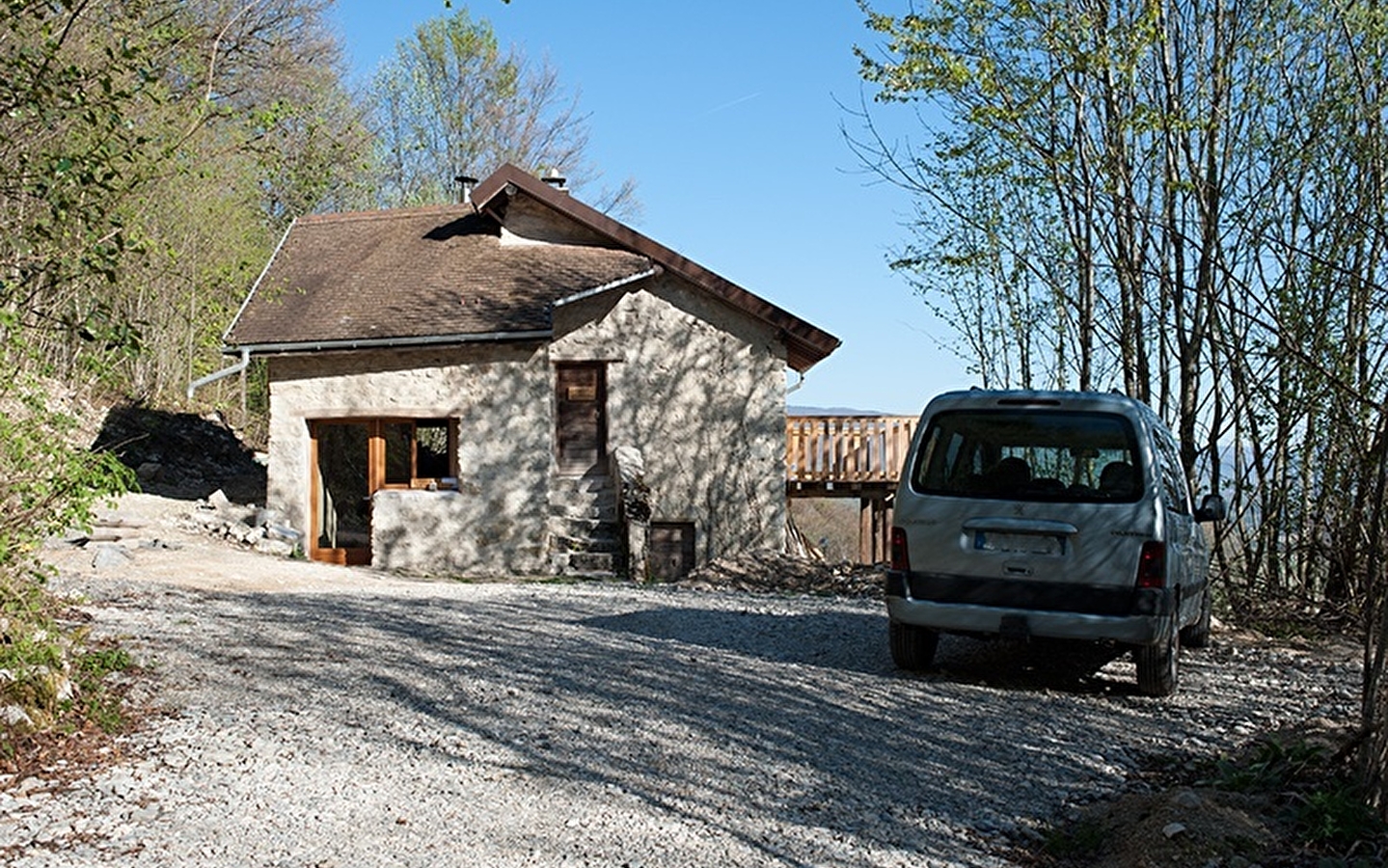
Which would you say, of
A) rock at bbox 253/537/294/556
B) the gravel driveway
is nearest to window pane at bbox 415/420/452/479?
rock at bbox 253/537/294/556

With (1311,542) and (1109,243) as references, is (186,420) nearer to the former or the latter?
(1109,243)

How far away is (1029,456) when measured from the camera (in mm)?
8453

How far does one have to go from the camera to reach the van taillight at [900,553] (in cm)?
838

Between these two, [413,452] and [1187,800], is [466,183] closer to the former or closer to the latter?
[413,452]

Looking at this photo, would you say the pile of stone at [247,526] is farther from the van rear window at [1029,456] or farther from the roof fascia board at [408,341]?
the van rear window at [1029,456]

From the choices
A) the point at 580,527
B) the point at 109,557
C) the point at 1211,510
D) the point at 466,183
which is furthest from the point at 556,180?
the point at 1211,510

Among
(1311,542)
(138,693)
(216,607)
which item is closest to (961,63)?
(1311,542)

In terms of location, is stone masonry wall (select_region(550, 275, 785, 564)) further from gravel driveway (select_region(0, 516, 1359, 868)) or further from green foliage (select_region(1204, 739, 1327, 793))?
green foliage (select_region(1204, 739, 1327, 793))

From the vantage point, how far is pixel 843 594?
51.4ft

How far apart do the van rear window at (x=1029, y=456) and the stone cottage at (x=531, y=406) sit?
A: 10.9 metres

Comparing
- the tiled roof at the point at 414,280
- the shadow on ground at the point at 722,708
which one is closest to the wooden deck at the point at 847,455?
the tiled roof at the point at 414,280

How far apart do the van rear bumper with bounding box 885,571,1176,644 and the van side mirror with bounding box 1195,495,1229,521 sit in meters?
1.50

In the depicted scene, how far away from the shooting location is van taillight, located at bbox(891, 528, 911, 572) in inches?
330

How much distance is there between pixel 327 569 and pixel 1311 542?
11496 mm
